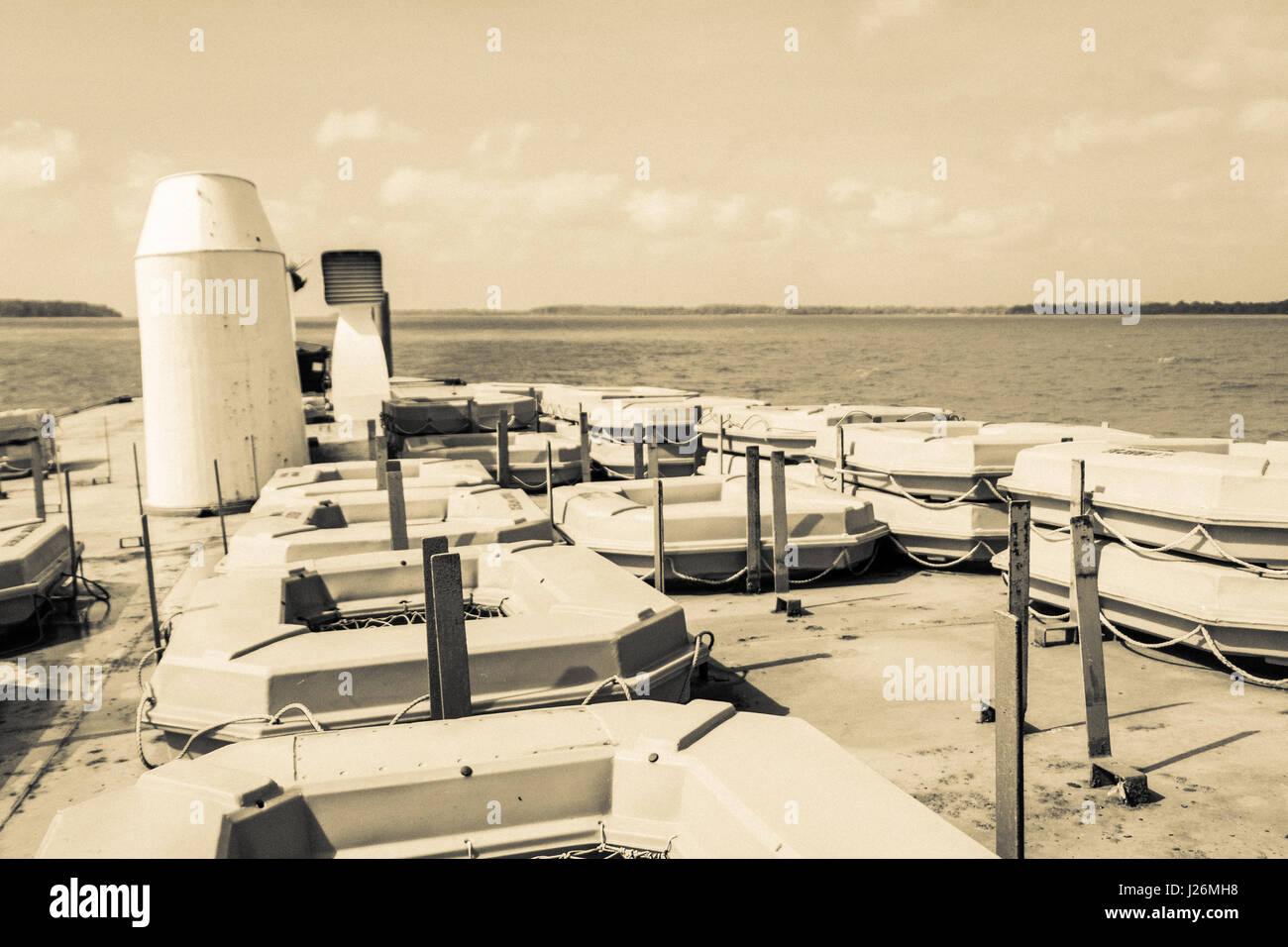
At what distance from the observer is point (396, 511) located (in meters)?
8.95

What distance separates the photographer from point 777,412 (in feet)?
64.5

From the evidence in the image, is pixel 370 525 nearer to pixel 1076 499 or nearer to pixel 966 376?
pixel 1076 499

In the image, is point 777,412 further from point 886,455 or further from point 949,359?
point 949,359

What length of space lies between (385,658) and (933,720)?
409 centimetres

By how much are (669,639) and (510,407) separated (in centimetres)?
1508

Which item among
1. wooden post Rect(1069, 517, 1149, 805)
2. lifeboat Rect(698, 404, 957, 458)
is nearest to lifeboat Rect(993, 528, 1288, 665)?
wooden post Rect(1069, 517, 1149, 805)

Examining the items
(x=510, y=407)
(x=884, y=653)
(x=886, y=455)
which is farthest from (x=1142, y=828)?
(x=510, y=407)

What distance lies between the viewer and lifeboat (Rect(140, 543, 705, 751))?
5984 mm

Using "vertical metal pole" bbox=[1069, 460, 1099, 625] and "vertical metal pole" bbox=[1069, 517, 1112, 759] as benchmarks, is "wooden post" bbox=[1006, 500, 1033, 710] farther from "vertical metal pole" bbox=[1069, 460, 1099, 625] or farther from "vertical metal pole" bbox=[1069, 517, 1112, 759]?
"vertical metal pole" bbox=[1069, 460, 1099, 625]

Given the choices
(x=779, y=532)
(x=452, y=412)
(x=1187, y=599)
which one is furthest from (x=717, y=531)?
(x=452, y=412)

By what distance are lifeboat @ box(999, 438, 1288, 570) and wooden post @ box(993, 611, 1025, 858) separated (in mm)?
4717

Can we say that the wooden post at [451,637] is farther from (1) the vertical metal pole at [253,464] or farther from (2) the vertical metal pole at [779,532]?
(1) the vertical metal pole at [253,464]

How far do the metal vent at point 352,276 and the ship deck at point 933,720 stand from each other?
38.2ft
